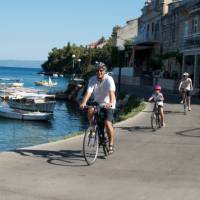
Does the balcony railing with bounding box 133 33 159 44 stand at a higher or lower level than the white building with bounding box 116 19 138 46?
lower

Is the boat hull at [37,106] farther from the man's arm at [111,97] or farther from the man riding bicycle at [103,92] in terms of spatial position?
the man's arm at [111,97]

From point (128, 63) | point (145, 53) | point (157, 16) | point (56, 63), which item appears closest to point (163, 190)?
point (157, 16)

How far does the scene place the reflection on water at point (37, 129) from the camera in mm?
34853

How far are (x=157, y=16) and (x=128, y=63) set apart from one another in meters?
11.8

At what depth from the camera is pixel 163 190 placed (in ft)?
28.9

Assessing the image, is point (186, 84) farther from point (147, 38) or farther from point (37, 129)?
point (147, 38)

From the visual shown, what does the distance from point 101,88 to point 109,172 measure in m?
1.82

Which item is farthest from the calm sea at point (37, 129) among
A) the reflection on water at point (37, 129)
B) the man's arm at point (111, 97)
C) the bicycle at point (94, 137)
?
the man's arm at point (111, 97)

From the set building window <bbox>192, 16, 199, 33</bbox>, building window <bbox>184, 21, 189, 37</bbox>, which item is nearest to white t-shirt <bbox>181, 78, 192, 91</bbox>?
building window <bbox>192, 16, 199, 33</bbox>

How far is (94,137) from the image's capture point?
11.1m

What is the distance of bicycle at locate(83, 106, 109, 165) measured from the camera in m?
11.0

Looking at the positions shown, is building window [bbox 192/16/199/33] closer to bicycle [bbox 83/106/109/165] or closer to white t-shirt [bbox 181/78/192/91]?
white t-shirt [bbox 181/78/192/91]

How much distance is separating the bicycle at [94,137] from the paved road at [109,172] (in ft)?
0.67

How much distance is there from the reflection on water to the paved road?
1847 centimetres
